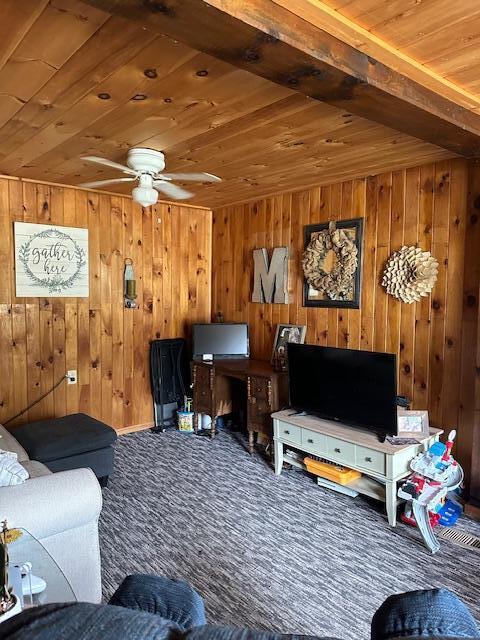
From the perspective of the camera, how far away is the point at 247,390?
12.2ft

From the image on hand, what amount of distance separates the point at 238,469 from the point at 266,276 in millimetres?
1798

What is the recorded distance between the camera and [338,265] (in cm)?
350

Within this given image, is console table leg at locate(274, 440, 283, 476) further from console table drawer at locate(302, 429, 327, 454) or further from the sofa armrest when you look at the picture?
the sofa armrest

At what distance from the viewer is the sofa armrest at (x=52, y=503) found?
1.67m

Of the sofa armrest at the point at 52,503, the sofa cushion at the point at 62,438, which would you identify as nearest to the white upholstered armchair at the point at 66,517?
the sofa armrest at the point at 52,503

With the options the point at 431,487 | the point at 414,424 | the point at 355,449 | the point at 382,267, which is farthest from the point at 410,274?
the point at 431,487

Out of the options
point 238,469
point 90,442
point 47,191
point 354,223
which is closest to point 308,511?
point 238,469

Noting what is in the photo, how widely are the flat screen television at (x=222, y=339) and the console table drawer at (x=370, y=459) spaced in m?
1.78

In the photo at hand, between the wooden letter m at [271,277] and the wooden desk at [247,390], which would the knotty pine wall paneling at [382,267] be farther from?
the wooden desk at [247,390]

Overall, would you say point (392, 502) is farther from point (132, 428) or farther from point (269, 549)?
point (132, 428)

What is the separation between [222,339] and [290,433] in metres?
1.38

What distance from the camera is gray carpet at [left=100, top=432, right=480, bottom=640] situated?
194 centimetres

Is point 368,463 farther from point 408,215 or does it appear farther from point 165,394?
point 165,394

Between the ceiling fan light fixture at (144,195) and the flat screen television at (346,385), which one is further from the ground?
the ceiling fan light fixture at (144,195)
